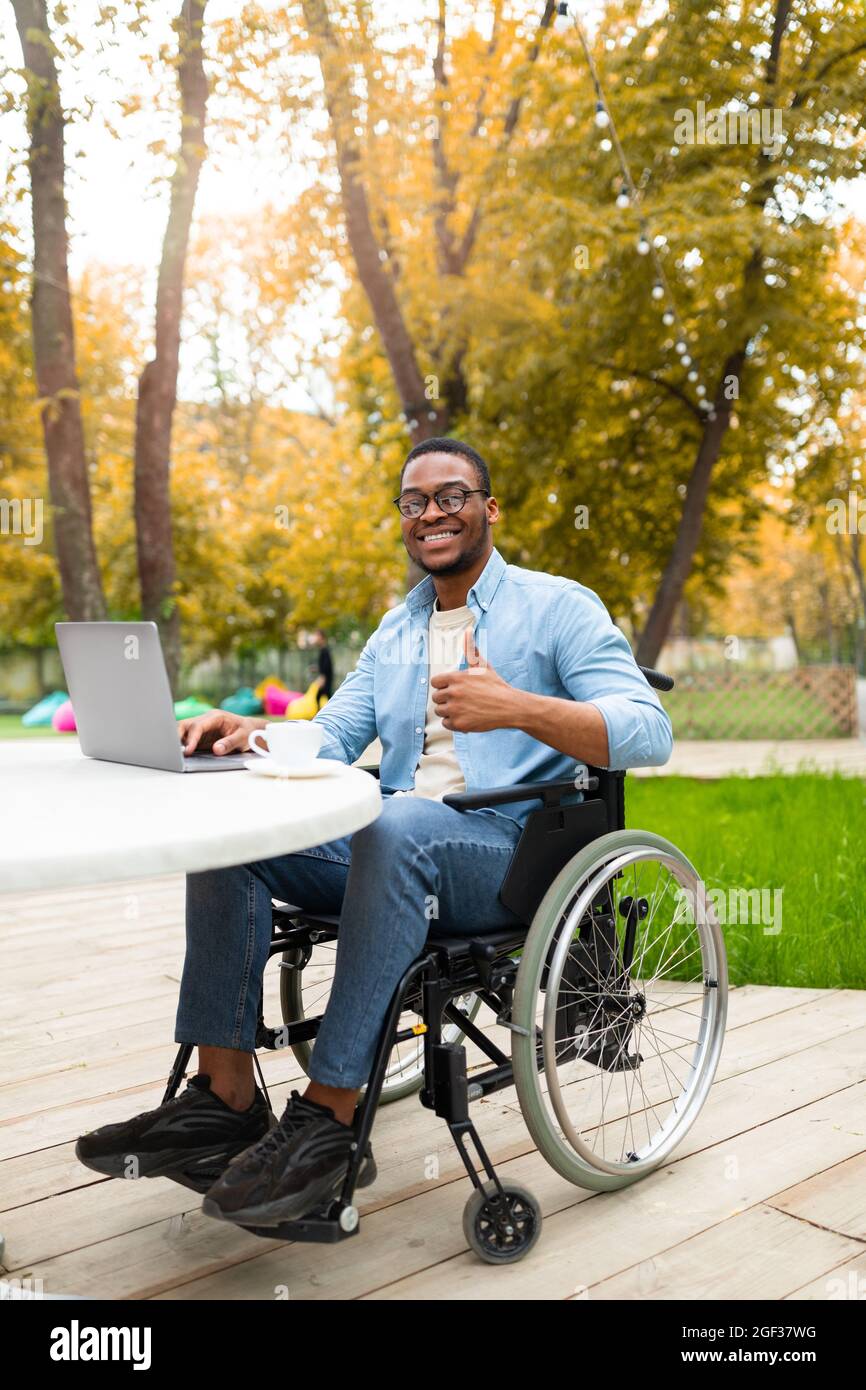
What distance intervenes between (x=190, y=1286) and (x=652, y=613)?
7.77 m

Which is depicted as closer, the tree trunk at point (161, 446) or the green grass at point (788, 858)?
the green grass at point (788, 858)

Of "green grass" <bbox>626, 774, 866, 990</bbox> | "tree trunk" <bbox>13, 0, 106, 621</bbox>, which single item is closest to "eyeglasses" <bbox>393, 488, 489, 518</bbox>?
"green grass" <bbox>626, 774, 866, 990</bbox>

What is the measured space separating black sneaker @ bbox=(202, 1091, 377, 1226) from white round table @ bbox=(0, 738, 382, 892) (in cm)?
42

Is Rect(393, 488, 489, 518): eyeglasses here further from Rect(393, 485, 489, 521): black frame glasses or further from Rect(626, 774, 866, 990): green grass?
Rect(626, 774, 866, 990): green grass

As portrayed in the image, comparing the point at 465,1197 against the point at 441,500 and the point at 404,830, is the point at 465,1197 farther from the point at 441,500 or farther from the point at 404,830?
the point at 441,500

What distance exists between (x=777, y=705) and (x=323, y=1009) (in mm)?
10022

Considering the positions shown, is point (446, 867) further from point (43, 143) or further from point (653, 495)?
point (653, 495)

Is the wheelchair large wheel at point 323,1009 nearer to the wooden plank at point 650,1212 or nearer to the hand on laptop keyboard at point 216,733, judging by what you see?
the wooden plank at point 650,1212

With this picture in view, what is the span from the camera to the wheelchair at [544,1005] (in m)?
1.58

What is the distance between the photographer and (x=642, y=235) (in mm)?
7473

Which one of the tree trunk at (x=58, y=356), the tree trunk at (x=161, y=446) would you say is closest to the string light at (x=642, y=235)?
the tree trunk at (x=161, y=446)

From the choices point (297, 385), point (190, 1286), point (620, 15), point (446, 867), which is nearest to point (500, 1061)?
point (446, 867)

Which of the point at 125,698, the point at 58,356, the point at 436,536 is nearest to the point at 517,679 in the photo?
the point at 436,536

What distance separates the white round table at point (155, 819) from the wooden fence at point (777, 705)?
10.2 meters
